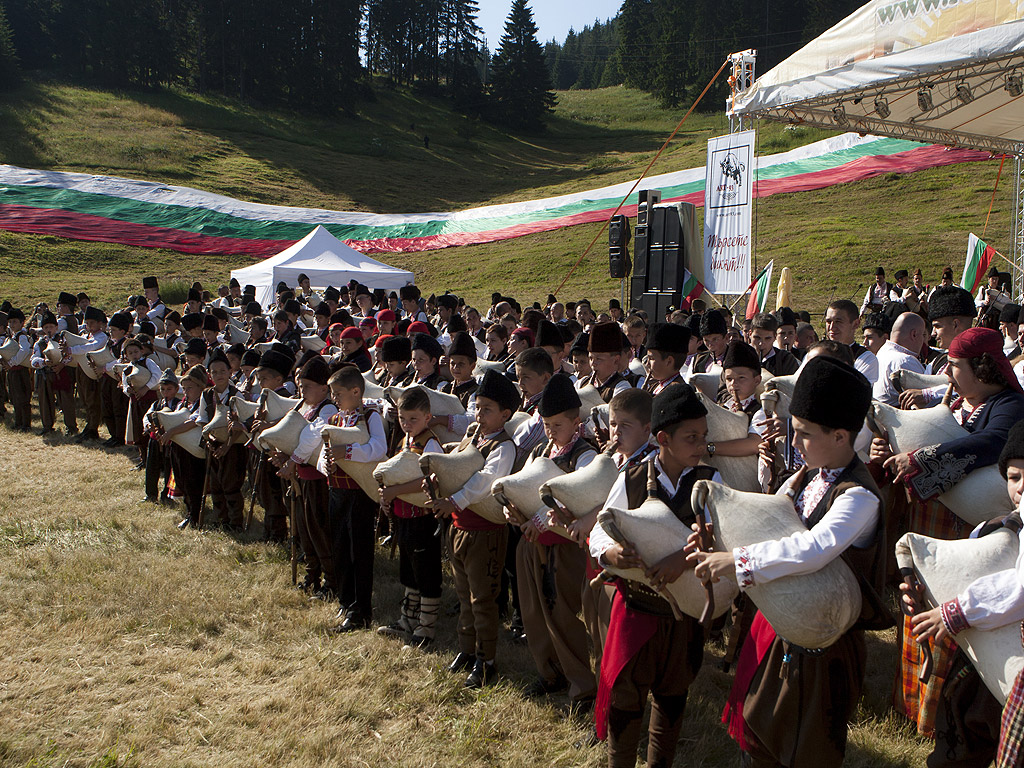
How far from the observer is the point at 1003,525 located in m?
2.30

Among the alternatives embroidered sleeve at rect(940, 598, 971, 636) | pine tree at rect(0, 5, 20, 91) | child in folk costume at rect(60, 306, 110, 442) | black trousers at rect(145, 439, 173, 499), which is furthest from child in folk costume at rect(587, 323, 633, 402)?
pine tree at rect(0, 5, 20, 91)

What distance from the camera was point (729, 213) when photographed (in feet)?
31.1

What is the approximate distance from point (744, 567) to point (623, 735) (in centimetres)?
110

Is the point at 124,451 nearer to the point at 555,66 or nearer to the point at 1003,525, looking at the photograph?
the point at 1003,525

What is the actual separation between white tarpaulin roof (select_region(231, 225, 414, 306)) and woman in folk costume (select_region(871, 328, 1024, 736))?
15029 mm

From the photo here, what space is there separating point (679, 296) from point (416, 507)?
8.64 meters

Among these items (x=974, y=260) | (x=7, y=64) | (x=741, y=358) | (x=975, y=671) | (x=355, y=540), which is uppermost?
(x=7, y=64)

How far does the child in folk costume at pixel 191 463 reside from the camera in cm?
679

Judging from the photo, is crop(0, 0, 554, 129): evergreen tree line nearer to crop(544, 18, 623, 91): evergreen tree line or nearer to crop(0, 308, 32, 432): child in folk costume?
crop(544, 18, 623, 91): evergreen tree line

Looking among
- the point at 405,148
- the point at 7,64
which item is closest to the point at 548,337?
the point at 405,148

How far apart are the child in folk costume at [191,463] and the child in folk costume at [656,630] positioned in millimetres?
5051

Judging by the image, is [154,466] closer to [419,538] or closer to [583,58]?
[419,538]

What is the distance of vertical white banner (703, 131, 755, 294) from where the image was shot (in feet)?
30.5

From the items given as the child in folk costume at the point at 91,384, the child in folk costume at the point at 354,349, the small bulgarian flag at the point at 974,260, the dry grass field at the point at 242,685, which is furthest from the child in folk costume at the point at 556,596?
the small bulgarian flag at the point at 974,260
